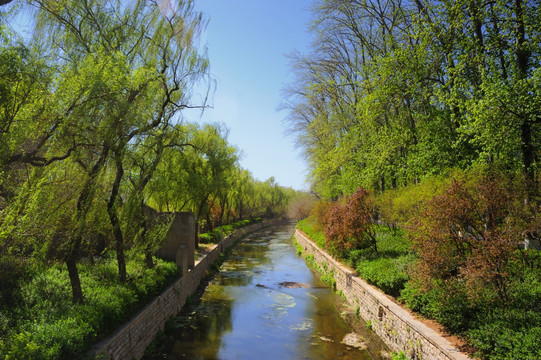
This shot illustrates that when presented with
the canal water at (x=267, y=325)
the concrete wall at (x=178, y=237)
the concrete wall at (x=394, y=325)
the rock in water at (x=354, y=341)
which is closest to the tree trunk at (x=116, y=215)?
the canal water at (x=267, y=325)

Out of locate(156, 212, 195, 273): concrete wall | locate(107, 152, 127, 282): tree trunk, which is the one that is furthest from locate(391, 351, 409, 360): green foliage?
locate(156, 212, 195, 273): concrete wall

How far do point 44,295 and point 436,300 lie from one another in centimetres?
837

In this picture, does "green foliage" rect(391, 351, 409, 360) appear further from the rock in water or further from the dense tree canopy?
the dense tree canopy

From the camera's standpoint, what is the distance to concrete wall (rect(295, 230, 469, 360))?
6.68 m

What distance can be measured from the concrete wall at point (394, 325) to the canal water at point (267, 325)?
379 millimetres

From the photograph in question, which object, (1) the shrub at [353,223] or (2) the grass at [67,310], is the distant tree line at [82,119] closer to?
(2) the grass at [67,310]

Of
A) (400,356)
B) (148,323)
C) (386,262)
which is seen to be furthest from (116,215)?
(386,262)

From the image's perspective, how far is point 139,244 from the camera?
10094 millimetres

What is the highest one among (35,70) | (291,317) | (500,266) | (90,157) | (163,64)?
(163,64)

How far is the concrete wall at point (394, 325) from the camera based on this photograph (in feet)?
21.9

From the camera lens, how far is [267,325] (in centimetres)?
1149

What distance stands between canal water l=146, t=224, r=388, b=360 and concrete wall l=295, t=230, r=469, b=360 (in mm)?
379

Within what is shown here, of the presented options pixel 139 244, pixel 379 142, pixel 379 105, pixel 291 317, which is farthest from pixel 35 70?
pixel 379 142

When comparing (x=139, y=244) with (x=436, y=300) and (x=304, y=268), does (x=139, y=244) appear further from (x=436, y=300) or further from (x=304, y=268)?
(x=304, y=268)
